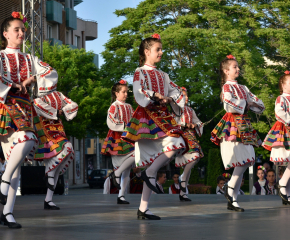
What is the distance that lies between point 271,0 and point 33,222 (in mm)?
26959

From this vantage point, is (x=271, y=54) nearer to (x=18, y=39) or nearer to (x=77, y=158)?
(x=77, y=158)

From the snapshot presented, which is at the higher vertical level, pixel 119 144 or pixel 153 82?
pixel 153 82

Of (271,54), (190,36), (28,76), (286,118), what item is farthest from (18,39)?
(271,54)

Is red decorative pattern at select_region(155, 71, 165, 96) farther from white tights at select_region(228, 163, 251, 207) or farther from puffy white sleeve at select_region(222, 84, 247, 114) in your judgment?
white tights at select_region(228, 163, 251, 207)

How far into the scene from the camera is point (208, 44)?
2825 centimetres

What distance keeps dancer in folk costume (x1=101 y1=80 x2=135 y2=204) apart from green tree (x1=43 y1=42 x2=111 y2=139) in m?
21.0

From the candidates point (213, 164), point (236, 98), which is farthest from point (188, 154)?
point (213, 164)

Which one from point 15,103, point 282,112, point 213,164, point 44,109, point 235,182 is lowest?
point 235,182

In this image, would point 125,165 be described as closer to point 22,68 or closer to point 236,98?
point 236,98

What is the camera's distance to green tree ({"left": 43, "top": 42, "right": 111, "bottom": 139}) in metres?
31.2

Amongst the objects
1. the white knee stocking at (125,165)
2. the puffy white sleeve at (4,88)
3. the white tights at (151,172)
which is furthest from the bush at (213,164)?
the puffy white sleeve at (4,88)

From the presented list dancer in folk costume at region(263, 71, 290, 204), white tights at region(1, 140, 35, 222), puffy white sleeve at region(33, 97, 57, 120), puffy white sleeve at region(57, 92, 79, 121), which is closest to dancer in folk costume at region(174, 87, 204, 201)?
dancer in folk costume at region(263, 71, 290, 204)

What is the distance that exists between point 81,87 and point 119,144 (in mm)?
22162

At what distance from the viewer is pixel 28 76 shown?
5.58 m
